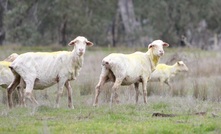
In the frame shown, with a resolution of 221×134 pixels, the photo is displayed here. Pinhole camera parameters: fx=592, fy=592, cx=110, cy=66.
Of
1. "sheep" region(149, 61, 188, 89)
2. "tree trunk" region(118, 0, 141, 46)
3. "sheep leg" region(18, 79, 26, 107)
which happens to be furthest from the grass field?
"tree trunk" region(118, 0, 141, 46)

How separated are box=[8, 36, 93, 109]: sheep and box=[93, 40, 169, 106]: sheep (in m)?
0.68

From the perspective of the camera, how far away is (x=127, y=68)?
14398 mm

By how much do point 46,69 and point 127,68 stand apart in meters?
1.99

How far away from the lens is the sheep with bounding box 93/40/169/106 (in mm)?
14242

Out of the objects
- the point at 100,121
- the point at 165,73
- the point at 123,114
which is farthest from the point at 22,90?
the point at 165,73

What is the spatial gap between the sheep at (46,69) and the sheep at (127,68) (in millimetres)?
683

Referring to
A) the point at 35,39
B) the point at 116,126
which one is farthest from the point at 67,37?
the point at 116,126

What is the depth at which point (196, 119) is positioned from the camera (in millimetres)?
11781

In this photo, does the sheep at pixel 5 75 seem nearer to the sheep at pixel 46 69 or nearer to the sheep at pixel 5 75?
the sheep at pixel 5 75

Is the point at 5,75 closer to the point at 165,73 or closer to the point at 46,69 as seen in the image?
the point at 46,69

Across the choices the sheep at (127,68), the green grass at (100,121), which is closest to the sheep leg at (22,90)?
the green grass at (100,121)

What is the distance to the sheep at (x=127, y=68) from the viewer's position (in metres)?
14.2

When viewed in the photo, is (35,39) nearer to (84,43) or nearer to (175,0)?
(175,0)

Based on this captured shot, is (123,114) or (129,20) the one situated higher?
(129,20)
